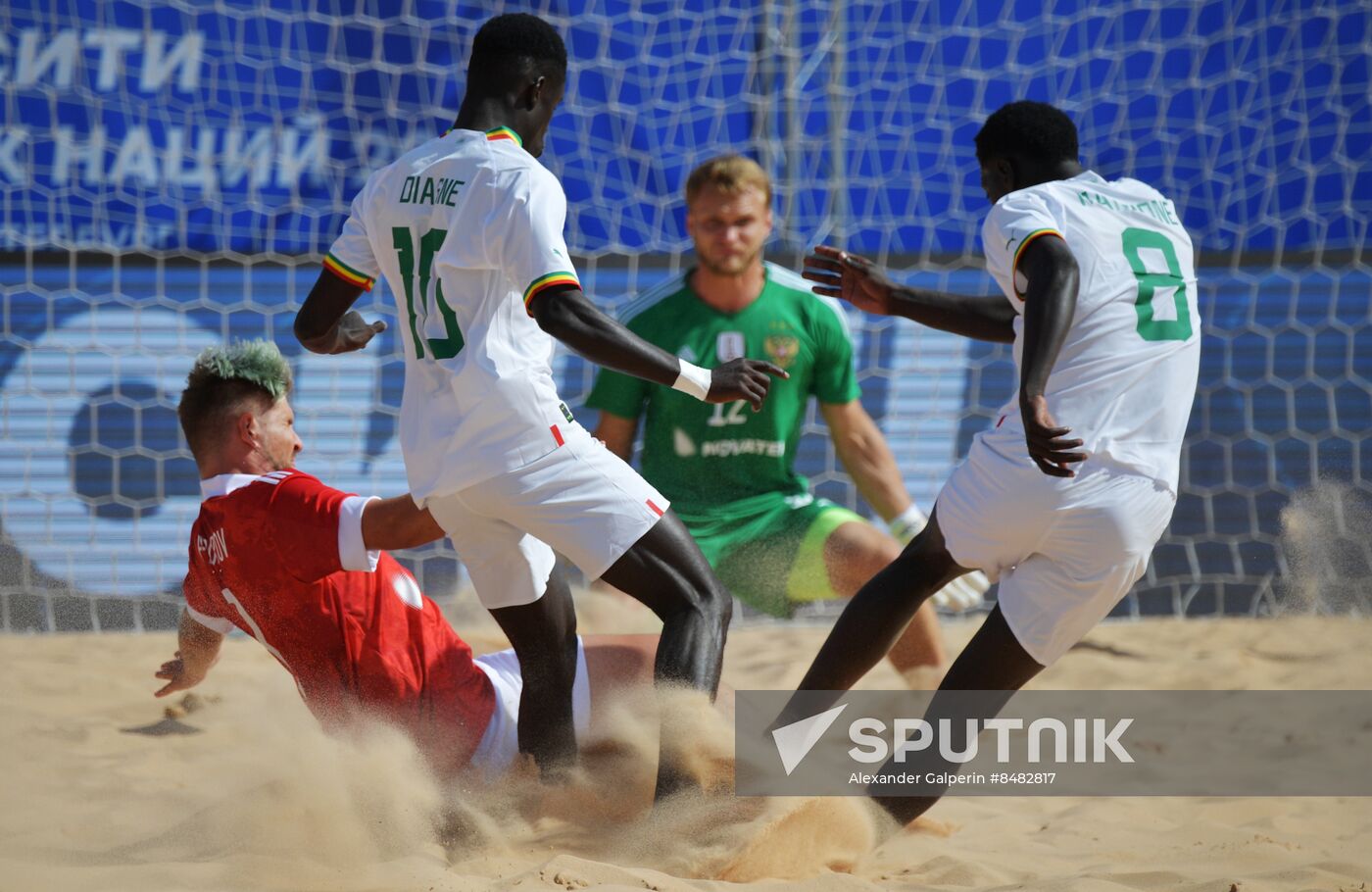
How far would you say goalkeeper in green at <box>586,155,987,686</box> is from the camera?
4699 mm

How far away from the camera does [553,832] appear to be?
3051 millimetres

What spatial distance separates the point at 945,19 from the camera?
6902 millimetres

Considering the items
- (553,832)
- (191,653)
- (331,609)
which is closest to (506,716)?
(553,832)

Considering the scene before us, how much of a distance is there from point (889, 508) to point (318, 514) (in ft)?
8.58

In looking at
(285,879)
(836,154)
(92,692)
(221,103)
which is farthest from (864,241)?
(285,879)

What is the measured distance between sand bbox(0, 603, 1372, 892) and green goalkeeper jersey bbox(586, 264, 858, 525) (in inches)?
60.3

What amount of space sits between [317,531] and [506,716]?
2.27ft

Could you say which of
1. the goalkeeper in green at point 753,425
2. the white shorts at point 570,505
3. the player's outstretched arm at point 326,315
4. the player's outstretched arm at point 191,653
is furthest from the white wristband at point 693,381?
the goalkeeper in green at point 753,425

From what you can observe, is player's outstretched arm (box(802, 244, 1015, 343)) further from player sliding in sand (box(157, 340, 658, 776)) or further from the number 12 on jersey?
player sliding in sand (box(157, 340, 658, 776))

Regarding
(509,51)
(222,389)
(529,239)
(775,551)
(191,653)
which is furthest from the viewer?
(775,551)

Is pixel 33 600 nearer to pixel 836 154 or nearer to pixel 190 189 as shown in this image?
pixel 190 189

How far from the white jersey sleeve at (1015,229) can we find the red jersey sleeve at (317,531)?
157cm

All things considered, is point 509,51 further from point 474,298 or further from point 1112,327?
point 1112,327

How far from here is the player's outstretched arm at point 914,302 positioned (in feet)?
11.2
